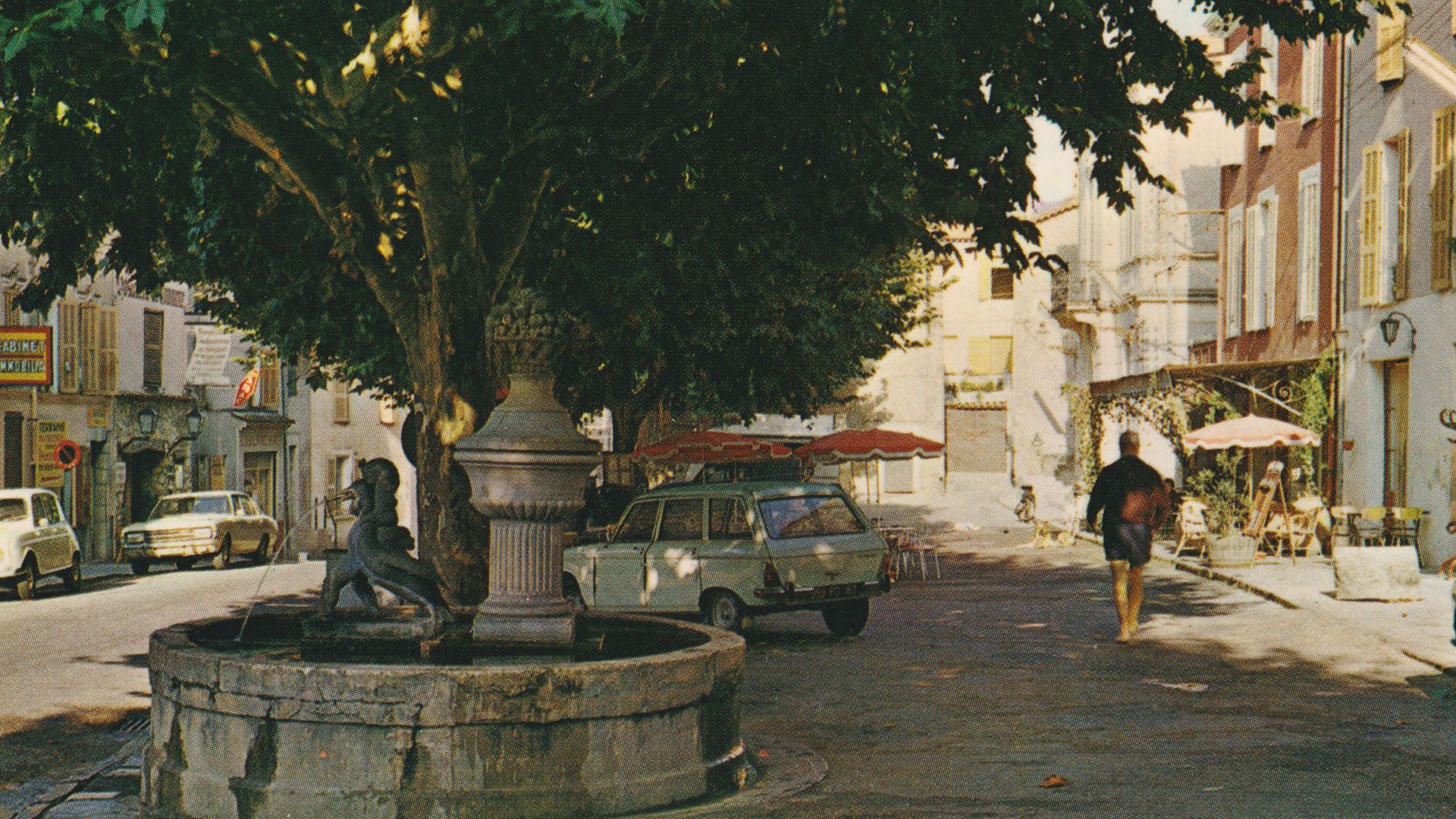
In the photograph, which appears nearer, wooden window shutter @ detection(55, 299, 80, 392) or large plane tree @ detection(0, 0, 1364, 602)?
large plane tree @ detection(0, 0, 1364, 602)

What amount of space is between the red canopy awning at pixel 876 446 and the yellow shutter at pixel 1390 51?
29.0 ft

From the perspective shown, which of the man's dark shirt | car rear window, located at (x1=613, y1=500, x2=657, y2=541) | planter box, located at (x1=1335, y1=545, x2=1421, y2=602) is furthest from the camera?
planter box, located at (x1=1335, y1=545, x2=1421, y2=602)

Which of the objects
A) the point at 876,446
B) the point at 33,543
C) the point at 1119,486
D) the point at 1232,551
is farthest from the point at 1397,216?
the point at 33,543

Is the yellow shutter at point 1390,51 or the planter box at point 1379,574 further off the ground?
the yellow shutter at point 1390,51

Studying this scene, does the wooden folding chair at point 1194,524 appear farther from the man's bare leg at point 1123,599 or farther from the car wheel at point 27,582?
the car wheel at point 27,582

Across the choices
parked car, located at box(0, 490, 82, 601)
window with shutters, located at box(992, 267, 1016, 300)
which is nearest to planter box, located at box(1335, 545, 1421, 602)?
parked car, located at box(0, 490, 82, 601)

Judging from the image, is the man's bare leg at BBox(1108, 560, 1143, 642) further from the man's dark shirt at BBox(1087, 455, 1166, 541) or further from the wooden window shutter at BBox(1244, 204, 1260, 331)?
the wooden window shutter at BBox(1244, 204, 1260, 331)

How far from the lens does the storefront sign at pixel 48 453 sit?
1395 inches

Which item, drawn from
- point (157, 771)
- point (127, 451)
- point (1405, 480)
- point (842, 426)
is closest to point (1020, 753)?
point (157, 771)

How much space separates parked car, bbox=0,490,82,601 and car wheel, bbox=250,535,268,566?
909cm

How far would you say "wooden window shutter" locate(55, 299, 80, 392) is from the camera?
36875 millimetres

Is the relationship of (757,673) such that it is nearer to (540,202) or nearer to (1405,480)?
(540,202)

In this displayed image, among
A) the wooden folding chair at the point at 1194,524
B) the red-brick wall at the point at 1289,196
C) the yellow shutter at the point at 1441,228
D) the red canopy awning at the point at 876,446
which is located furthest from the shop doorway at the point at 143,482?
the yellow shutter at the point at 1441,228

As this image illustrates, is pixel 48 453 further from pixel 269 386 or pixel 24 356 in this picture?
pixel 269 386
